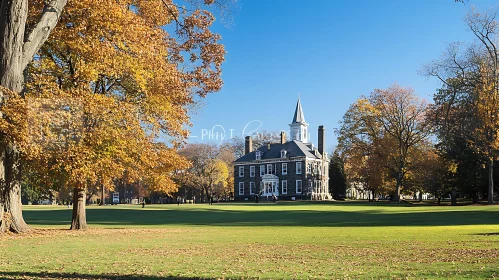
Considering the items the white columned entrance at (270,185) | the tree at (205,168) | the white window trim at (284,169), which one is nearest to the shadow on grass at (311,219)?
the white window trim at (284,169)

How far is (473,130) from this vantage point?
47.7 metres

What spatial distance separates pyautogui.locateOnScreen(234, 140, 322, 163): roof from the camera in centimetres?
9056

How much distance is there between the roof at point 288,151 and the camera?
90.6 metres

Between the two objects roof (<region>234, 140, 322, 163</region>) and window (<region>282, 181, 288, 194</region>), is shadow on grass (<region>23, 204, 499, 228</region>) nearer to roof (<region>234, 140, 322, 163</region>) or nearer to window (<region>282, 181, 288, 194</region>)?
roof (<region>234, 140, 322, 163</region>)

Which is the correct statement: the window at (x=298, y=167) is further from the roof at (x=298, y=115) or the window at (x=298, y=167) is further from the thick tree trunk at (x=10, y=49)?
the thick tree trunk at (x=10, y=49)

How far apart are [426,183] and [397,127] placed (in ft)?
25.9

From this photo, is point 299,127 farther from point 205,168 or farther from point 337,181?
point 205,168

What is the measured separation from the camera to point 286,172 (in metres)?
91.3

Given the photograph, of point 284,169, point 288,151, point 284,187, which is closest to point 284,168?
point 284,169

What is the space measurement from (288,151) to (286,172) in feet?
12.8

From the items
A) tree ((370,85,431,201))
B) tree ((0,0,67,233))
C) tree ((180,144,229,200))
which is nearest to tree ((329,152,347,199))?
tree ((180,144,229,200))

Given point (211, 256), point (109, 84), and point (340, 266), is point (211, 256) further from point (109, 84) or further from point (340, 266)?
point (109, 84)

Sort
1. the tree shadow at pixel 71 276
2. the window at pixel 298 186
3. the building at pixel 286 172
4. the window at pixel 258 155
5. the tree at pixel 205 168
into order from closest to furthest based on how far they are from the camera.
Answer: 1. the tree shadow at pixel 71 276
2. the building at pixel 286 172
3. the window at pixel 298 186
4. the tree at pixel 205 168
5. the window at pixel 258 155

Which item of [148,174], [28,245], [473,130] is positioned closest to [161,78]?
[148,174]
